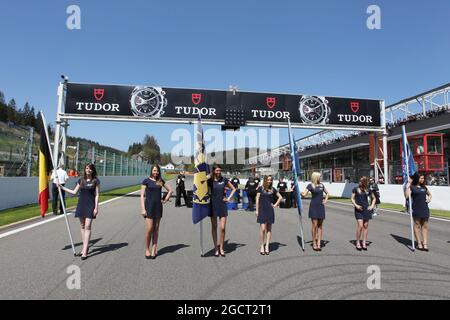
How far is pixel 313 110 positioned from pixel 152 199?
16.6 metres

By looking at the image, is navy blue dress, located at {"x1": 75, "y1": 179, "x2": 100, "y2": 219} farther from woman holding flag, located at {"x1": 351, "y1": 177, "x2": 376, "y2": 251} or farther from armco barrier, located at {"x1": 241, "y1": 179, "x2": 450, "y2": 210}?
armco barrier, located at {"x1": 241, "y1": 179, "x2": 450, "y2": 210}

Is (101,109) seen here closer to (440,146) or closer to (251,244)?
(251,244)

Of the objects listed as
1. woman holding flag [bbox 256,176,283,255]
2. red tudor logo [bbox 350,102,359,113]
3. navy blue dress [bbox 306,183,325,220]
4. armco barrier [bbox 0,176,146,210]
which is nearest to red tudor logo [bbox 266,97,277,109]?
red tudor logo [bbox 350,102,359,113]

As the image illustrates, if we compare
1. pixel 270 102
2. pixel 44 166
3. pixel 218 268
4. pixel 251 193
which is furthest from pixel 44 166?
pixel 270 102

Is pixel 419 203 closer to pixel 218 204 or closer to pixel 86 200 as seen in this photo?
pixel 218 204

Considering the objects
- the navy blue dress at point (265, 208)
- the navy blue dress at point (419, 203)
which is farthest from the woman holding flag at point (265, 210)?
the navy blue dress at point (419, 203)

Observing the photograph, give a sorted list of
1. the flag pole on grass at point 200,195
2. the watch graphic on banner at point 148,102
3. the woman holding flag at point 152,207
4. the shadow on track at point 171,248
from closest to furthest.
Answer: the woman holding flag at point 152,207, the flag pole on grass at point 200,195, the shadow on track at point 171,248, the watch graphic on banner at point 148,102

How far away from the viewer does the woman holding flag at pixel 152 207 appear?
5.88 metres

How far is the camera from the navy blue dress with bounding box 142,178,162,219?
5949mm

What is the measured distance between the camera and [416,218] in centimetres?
727

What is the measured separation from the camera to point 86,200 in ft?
20.0

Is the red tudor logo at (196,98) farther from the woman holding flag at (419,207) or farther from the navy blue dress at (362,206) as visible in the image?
the woman holding flag at (419,207)
